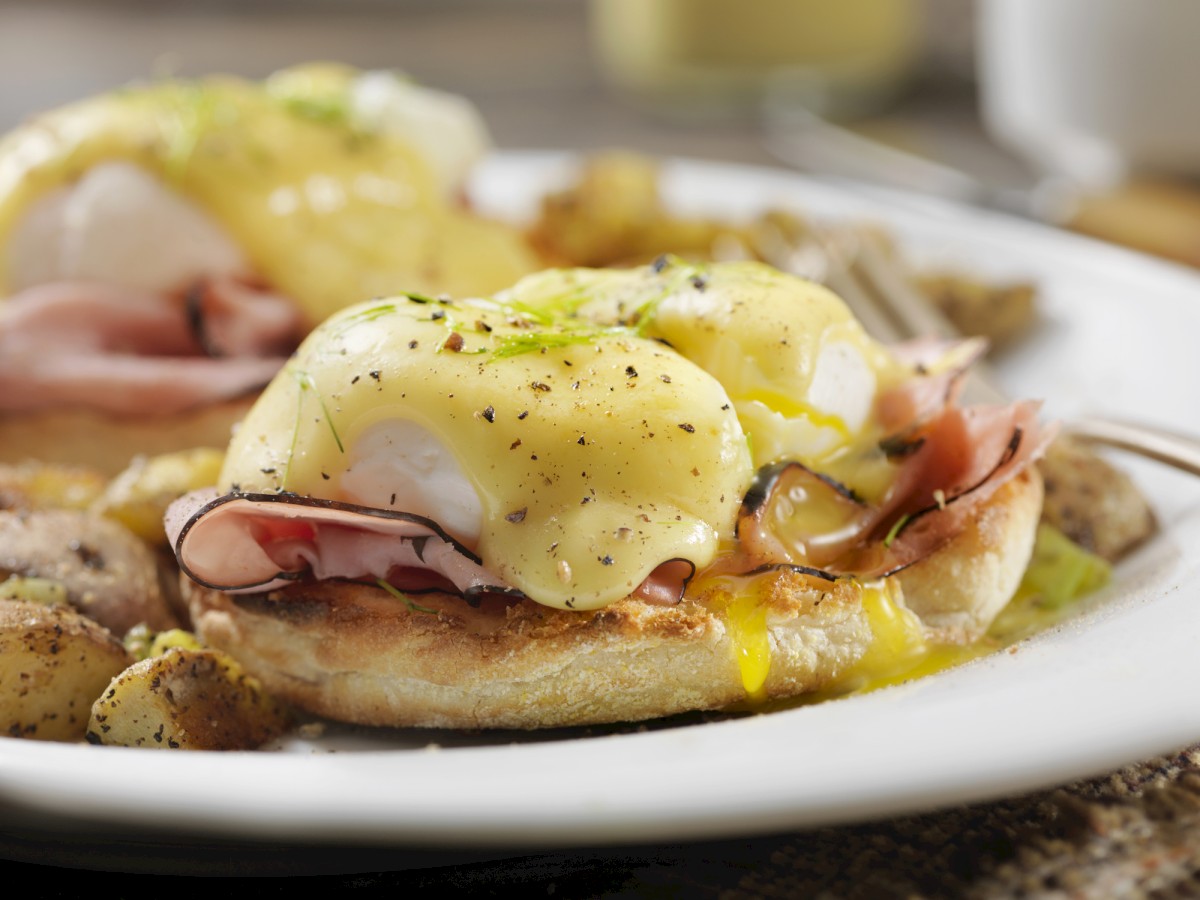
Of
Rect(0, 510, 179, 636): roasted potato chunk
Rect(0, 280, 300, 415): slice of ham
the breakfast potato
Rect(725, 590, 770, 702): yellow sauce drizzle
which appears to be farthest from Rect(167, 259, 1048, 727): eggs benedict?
Rect(0, 280, 300, 415): slice of ham

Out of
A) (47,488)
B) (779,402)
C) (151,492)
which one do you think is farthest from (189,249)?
(779,402)

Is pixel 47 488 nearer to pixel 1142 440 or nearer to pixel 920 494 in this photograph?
pixel 920 494

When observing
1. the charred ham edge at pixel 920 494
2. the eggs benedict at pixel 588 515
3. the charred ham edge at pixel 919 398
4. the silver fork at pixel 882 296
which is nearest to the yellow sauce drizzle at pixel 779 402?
the eggs benedict at pixel 588 515

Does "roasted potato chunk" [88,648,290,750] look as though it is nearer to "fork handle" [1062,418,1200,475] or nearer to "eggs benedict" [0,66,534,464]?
"eggs benedict" [0,66,534,464]

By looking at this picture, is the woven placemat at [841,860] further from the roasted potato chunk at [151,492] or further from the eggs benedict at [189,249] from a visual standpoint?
the eggs benedict at [189,249]

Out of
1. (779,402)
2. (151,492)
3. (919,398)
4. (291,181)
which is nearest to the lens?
(779,402)

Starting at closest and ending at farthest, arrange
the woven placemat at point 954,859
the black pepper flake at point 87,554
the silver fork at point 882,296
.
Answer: the woven placemat at point 954,859, the black pepper flake at point 87,554, the silver fork at point 882,296
